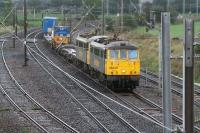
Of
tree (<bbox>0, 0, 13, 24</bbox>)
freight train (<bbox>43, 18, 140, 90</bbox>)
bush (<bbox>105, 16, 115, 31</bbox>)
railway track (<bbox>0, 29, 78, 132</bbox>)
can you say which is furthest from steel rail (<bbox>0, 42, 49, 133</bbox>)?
tree (<bbox>0, 0, 13, 24</bbox>)

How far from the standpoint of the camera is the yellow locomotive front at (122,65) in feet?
106

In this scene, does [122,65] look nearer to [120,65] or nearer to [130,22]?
[120,65]

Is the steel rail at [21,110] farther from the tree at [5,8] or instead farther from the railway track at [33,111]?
the tree at [5,8]

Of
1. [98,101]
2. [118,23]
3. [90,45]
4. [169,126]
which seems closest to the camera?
[169,126]

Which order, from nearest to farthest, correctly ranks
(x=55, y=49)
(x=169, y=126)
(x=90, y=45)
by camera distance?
1. (x=169, y=126)
2. (x=90, y=45)
3. (x=55, y=49)

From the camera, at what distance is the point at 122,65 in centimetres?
3241

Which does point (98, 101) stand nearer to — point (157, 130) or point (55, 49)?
point (157, 130)

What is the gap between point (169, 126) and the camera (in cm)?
1257

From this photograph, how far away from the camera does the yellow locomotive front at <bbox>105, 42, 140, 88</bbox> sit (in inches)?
1268

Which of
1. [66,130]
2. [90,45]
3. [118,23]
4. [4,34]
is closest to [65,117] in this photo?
[66,130]

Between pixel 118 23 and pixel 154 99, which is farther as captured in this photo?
pixel 118 23

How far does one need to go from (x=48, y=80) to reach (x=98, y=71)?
3.83 m

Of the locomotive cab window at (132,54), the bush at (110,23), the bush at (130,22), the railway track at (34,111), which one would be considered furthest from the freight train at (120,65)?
the bush at (110,23)

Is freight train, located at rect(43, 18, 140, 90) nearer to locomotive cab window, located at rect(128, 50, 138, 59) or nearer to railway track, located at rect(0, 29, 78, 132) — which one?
locomotive cab window, located at rect(128, 50, 138, 59)
